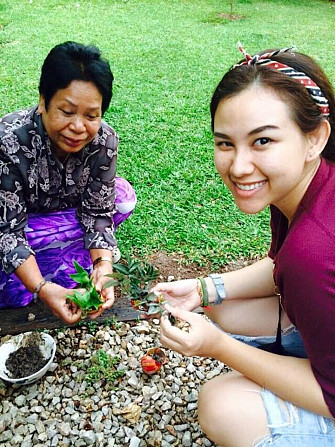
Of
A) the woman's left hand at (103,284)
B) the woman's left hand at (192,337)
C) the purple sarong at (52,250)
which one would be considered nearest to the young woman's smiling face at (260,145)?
the woman's left hand at (192,337)

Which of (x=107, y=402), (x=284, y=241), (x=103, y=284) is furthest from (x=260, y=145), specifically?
(x=107, y=402)

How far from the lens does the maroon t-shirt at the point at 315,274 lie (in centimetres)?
127

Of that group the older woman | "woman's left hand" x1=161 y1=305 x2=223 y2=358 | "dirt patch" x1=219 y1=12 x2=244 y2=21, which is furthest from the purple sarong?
"dirt patch" x1=219 y1=12 x2=244 y2=21

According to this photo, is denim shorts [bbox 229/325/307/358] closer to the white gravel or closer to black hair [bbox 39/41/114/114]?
the white gravel

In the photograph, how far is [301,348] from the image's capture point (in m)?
1.88

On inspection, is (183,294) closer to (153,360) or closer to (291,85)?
(153,360)

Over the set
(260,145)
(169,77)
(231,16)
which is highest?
(231,16)

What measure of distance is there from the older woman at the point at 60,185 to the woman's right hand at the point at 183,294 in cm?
35

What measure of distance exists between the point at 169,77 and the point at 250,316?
14.7ft

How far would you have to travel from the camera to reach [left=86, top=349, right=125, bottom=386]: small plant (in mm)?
2214

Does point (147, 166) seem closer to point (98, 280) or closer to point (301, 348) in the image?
point (98, 280)

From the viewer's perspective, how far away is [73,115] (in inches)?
81.7

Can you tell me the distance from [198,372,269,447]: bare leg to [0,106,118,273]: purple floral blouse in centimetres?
106

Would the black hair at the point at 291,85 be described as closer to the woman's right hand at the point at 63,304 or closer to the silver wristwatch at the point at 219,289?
the silver wristwatch at the point at 219,289
